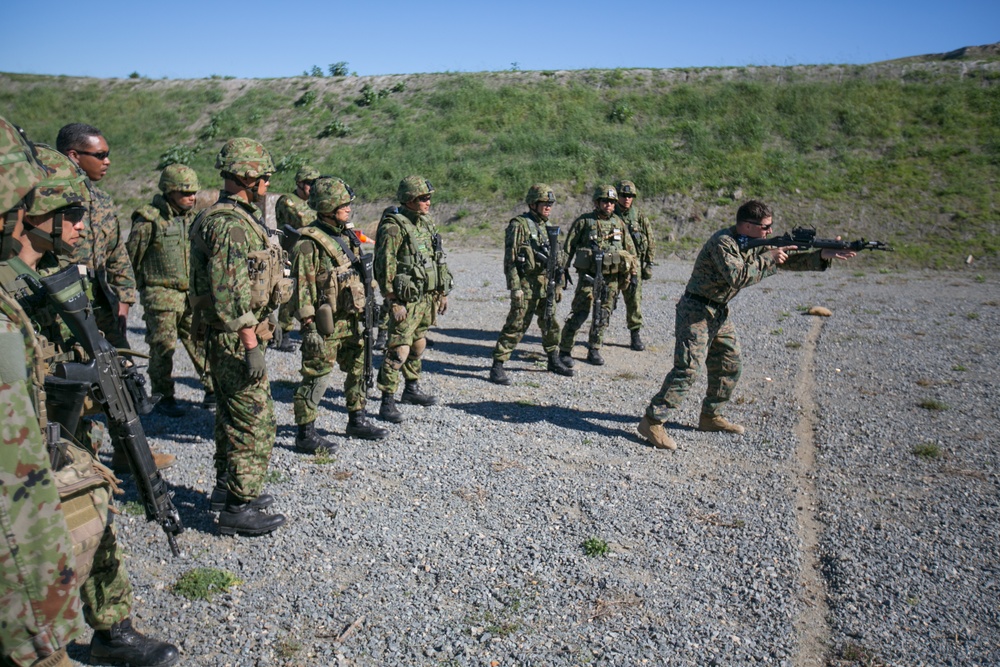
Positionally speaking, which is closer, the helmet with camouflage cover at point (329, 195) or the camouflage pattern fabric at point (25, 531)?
the camouflage pattern fabric at point (25, 531)

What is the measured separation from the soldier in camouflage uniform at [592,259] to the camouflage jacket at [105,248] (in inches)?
201

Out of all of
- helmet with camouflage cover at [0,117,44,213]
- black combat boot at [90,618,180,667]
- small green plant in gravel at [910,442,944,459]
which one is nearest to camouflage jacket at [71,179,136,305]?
black combat boot at [90,618,180,667]

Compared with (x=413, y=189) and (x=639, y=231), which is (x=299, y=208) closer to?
(x=413, y=189)

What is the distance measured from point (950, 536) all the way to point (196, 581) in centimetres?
494

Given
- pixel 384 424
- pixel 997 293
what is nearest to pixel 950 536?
pixel 384 424

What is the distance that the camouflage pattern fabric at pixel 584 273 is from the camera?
922 cm

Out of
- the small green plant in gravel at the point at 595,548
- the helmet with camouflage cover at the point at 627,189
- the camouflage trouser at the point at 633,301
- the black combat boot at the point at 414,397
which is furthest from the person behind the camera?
the camouflage trouser at the point at 633,301

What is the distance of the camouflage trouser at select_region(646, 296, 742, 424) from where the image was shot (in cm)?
645

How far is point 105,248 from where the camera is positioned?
539cm

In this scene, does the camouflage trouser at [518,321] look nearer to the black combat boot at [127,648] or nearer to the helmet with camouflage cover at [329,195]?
the helmet with camouflage cover at [329,195]

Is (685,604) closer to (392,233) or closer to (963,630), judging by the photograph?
(963,630)

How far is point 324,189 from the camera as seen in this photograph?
227 inches

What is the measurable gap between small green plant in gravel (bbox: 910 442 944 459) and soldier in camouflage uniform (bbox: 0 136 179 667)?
6135 mm

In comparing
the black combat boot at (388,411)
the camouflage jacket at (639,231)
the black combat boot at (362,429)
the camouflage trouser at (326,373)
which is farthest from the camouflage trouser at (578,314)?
the camouflage trouser at (326,373)
